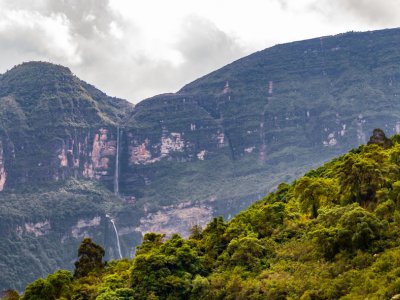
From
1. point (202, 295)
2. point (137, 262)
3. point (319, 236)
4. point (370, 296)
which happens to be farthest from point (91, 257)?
point (370, 296)

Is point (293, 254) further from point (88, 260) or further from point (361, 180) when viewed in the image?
point (88, 260)

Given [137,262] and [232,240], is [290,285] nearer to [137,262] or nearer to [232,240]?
[232,240]

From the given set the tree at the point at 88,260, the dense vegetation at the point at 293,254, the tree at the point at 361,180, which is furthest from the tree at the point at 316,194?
the tree at the point at 88,260

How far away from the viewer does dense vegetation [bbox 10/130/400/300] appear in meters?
51.3

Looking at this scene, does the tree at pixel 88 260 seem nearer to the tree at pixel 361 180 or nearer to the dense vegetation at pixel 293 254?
the dense vegetation at pixel 293 254

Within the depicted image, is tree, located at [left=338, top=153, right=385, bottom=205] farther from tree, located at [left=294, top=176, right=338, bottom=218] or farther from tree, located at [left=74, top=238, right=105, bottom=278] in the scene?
tree, located at [left=74, top=238, right=105, bottom=278]

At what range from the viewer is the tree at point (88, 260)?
86062mm

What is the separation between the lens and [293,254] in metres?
61.1

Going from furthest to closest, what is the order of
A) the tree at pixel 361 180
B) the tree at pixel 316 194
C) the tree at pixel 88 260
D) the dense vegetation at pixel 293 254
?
the tree at pixel 88 260
the tree at pixel 316 194
the tree at pixel 361 180
the dense vegetation at pixel 293 254

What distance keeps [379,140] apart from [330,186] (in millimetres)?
29689

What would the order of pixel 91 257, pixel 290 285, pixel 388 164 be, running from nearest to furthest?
pixel 290 285
pixel 388 164
pixel 91 257

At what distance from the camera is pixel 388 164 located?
66.6m

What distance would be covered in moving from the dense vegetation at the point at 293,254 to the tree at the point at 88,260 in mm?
763

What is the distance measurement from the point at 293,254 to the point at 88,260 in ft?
116
